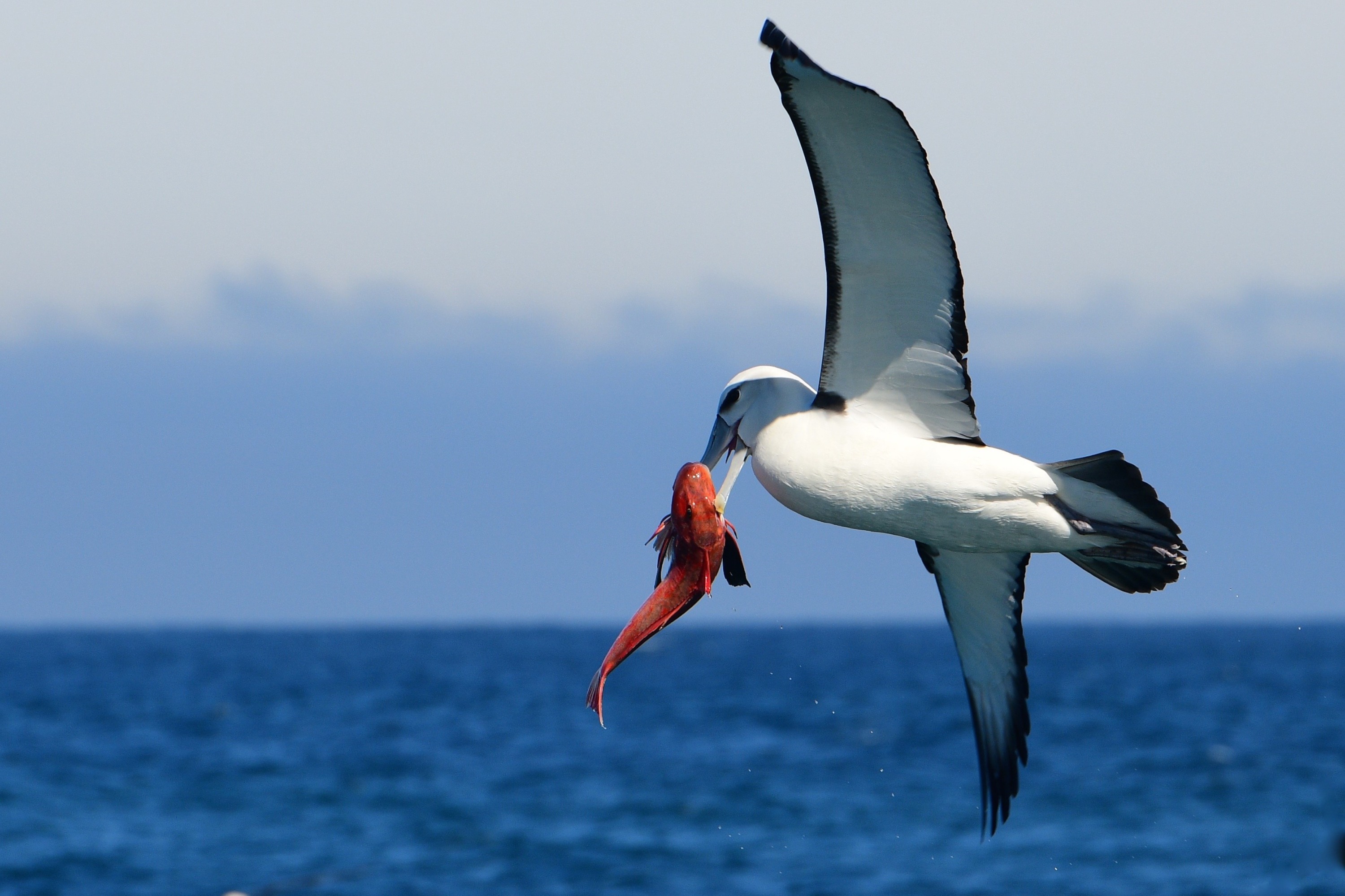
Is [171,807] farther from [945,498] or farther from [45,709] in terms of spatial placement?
[945,498]

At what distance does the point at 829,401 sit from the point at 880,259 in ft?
2.98

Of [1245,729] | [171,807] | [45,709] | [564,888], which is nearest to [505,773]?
[171,807]

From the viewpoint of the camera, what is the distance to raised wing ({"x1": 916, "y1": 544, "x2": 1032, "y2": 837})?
32.3ft

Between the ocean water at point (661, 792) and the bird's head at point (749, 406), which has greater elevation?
the bird's head at point (749, 406)

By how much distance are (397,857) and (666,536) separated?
3002cm

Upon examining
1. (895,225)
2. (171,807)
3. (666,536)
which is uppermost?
(895,225)

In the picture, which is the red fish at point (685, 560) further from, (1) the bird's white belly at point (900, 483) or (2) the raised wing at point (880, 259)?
(2) the raised wing at point (880, 259)

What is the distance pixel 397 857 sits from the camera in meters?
35.7

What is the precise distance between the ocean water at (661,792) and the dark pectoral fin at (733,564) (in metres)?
3.17

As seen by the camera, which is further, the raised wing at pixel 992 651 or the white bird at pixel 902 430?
the raised wing at pixel 992 651

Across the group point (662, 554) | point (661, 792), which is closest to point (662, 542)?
point (662, 554)

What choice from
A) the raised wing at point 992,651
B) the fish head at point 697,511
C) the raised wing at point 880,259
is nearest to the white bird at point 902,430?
the raised wing at point 880,259

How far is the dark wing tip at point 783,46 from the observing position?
22.2 ft

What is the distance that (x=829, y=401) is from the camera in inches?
327
